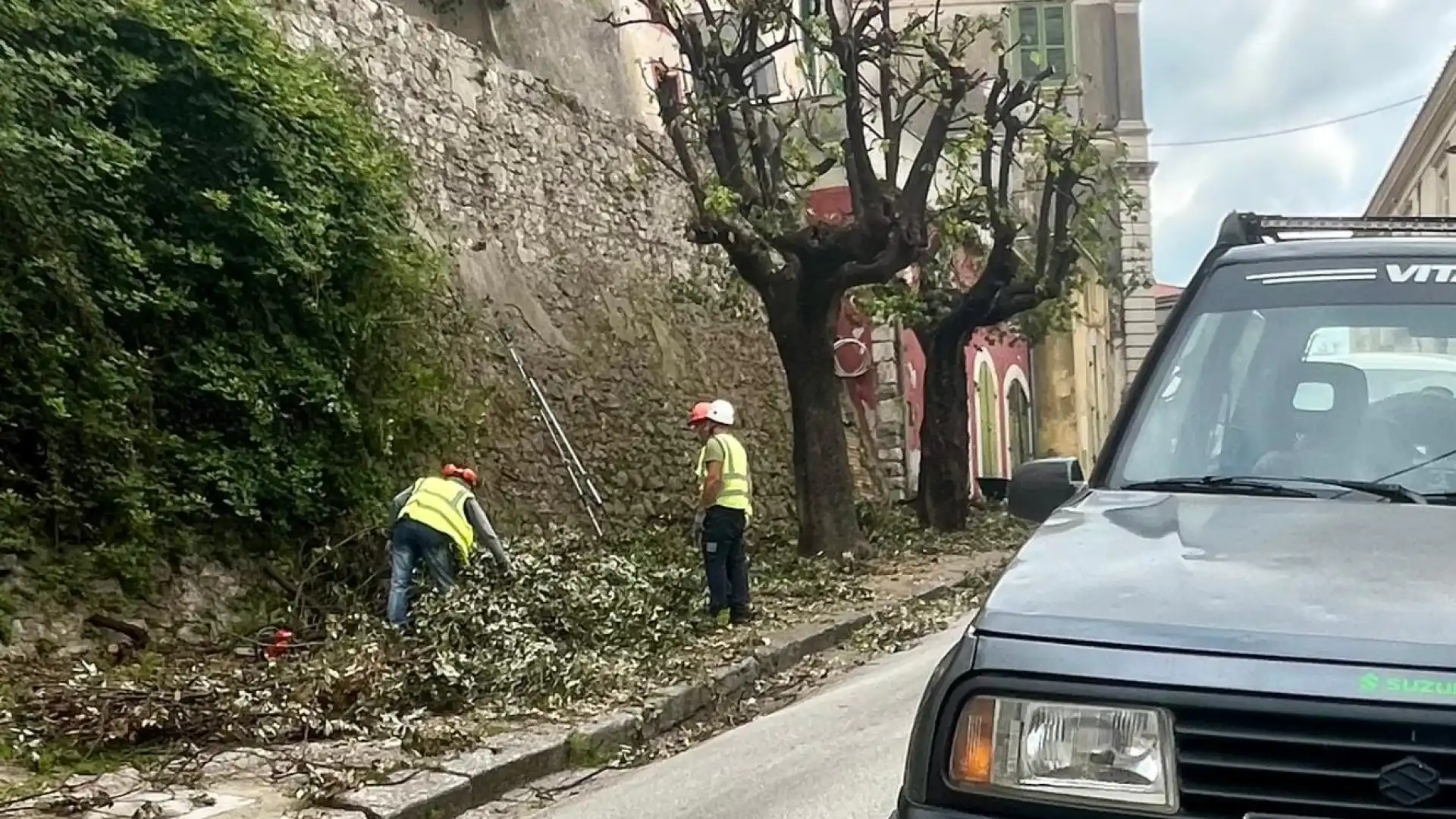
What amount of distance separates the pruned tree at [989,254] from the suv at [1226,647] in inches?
509

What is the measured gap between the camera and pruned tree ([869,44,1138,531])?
16797mm

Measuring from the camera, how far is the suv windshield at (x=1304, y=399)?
11.1ft

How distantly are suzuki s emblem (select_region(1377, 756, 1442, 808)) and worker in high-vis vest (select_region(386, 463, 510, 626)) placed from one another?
8.33 metres

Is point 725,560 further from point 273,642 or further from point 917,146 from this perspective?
point 917,146

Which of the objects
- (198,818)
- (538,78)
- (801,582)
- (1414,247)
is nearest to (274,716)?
(198,818)

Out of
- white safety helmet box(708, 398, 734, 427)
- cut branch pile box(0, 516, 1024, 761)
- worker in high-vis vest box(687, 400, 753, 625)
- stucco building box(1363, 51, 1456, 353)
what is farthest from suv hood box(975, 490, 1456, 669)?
stucco building box(1363, 51, 1456, 353)

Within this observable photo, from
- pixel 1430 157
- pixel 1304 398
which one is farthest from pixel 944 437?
pixel 1430 157

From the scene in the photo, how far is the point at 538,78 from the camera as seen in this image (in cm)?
1816

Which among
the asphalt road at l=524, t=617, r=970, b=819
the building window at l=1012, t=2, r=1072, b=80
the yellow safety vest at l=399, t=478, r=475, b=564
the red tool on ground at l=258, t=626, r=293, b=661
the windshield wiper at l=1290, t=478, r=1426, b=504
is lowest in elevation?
the asphalt road at l=524, t=617, r=970, b=819

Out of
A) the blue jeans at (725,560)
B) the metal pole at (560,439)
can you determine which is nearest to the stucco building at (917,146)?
the metal pole at (560,439)

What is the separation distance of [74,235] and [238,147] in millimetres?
1603

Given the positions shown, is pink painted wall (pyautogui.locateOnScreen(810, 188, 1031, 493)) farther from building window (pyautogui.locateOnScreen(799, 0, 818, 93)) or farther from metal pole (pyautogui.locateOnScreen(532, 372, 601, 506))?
metal pole (pyautogui.locateOnScreen(532, 372, 601, 506))

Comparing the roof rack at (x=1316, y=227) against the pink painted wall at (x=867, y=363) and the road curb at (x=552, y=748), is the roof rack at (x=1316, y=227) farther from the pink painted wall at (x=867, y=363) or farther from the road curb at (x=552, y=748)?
the pink painted wall at (x=867, y=363)

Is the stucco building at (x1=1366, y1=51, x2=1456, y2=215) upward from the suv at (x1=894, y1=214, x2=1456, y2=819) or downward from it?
upward
